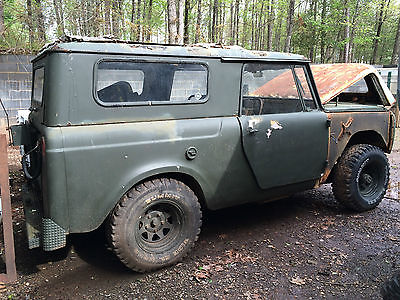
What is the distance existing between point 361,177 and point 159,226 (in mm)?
2856

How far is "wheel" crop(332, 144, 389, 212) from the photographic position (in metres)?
4.09

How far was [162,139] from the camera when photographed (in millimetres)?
2818

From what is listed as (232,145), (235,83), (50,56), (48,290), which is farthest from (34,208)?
(235,83)

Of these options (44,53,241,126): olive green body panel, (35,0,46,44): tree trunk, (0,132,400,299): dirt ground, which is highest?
(35,0,46,44): tree trunk

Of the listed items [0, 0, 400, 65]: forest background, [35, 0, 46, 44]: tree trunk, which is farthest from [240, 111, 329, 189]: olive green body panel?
[35, 0, 46, 44]: tree trunk

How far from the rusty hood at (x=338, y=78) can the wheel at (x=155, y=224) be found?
7.03 feet

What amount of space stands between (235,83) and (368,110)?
2067mm

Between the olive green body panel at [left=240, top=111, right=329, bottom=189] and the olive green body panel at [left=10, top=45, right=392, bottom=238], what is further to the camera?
the olive green body panel at [left=240, top=111, right=329, bottom=189]

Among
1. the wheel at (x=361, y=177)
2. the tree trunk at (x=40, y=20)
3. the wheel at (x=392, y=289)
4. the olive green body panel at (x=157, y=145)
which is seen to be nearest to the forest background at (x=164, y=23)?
the tree trunk at (x=40, y=20)

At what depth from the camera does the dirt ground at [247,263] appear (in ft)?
8.82

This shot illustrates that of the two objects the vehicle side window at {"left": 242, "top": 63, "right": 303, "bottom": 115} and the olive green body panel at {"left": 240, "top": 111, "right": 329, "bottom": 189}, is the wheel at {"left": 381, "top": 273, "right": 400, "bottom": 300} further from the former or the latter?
the vehicle side window at {"left": 242, "top": 63, "right": 303, "bottom": 115}

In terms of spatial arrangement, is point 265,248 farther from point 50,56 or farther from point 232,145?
point 50,56

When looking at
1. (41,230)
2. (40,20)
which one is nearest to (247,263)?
(41,230)

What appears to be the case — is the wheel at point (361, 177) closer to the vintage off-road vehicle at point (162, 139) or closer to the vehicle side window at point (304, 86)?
the vintage off-road vehicle at point (162, 139)
